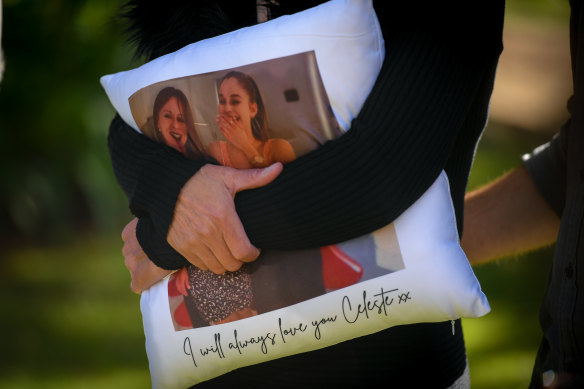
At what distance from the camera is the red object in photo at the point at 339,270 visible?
3.41 ft

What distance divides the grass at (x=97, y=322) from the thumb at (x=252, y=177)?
2038mm

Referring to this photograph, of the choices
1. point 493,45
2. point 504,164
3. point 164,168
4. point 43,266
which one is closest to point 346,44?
point 493,45

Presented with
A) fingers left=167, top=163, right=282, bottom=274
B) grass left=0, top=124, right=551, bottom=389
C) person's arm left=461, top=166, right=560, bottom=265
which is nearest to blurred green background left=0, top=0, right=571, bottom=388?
grass left=0, top=124, right=551, bottom=389

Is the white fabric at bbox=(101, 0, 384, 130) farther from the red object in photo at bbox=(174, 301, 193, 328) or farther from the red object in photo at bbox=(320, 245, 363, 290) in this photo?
the red object in photo at bbox=(174, 301, 193, 328)

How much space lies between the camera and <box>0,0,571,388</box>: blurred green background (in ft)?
9.94

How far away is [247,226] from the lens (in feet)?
3.49

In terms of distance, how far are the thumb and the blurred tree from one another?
3.12 metres

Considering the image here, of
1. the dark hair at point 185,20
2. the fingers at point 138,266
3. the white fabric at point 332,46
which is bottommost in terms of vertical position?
the fingers at point 138,266

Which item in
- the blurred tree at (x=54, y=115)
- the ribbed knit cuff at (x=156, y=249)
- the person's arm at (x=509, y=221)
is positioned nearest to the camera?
the ribbed knit cuff at (x=156, y=249)

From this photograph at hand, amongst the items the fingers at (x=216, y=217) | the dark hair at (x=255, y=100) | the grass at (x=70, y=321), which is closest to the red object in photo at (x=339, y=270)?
Answer: the fingers at (x=216, y=217)

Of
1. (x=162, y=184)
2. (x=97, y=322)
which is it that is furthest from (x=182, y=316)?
(x=97, y=322)

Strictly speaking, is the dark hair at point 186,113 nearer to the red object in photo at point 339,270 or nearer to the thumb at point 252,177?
the thumb at point 252,177

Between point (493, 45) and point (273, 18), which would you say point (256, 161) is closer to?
point (273, 18)

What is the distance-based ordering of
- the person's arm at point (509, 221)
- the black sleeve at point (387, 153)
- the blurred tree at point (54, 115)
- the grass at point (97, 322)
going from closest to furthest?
1. the black sleeve at point (387, 153)
2. the person's arm at point (509, 221)
3. the grass at point (97, 322)
4. the blurred tree at point (54, 115)
